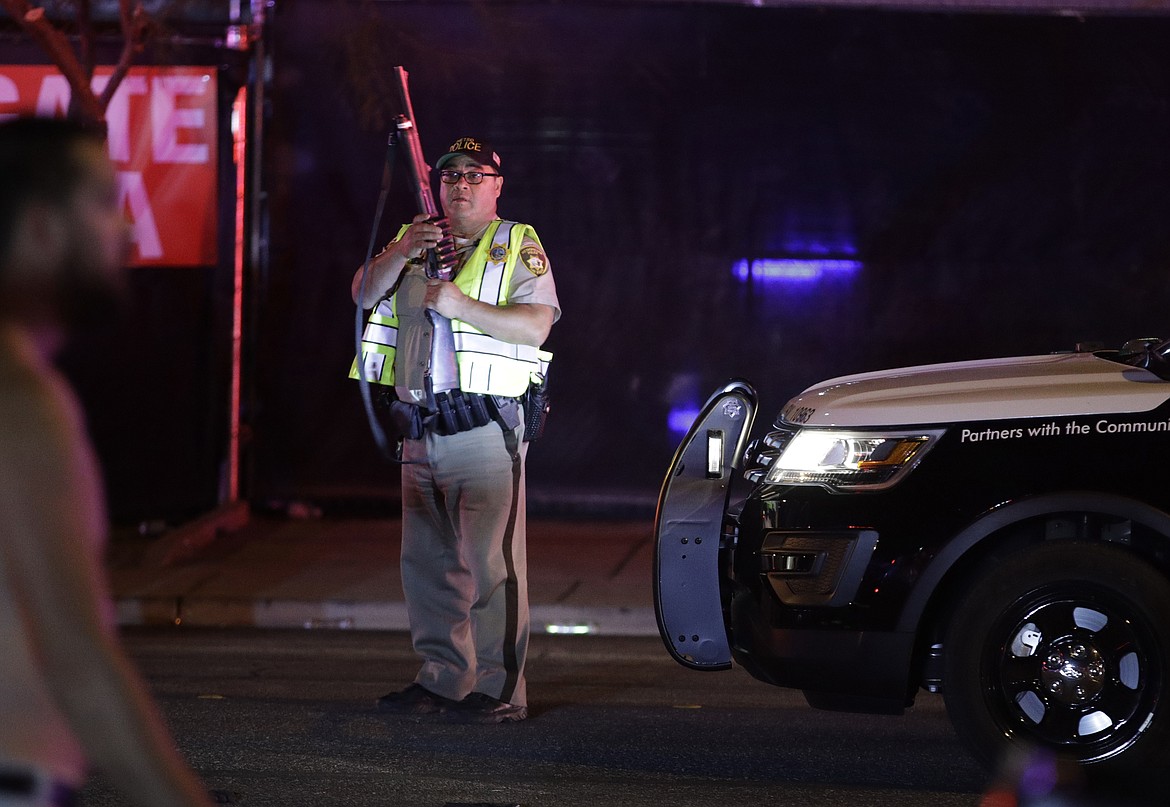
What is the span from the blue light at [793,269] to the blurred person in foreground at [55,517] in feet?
32.7

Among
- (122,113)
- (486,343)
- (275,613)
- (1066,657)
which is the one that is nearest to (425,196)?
(486,343)

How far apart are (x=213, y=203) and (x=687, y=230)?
3.52 meters

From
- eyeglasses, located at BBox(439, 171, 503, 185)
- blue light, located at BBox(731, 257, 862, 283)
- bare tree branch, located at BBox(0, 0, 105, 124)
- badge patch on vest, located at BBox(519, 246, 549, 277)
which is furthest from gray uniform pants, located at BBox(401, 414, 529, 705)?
blue light, located at BBox(731, 257, 862, 283)

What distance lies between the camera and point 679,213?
11.7 metres

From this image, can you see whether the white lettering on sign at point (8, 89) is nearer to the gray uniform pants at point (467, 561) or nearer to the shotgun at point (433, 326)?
the shotgun at point (433, 326)

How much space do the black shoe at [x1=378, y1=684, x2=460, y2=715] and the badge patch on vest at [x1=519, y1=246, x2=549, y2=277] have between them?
1691 mm

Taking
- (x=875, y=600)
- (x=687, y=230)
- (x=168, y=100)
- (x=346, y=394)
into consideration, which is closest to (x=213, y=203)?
(x=168, y=100)

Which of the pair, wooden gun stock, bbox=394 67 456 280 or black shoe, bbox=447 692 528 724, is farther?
black shoe, bbox=447 692 528 724

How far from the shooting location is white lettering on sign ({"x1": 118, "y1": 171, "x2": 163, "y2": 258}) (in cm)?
1144

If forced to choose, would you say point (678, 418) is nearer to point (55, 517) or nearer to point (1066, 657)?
point (1066, 657)

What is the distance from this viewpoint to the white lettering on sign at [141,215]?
37.5 ft

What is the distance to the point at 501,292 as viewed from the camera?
593 centimetres

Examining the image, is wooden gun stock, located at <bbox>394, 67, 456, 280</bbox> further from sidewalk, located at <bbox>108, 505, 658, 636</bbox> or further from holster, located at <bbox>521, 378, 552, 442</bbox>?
sidewalk, located at <bbox>108, 505, 658, 636</bbox>

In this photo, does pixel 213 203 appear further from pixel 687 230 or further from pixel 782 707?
pixel 782 707
